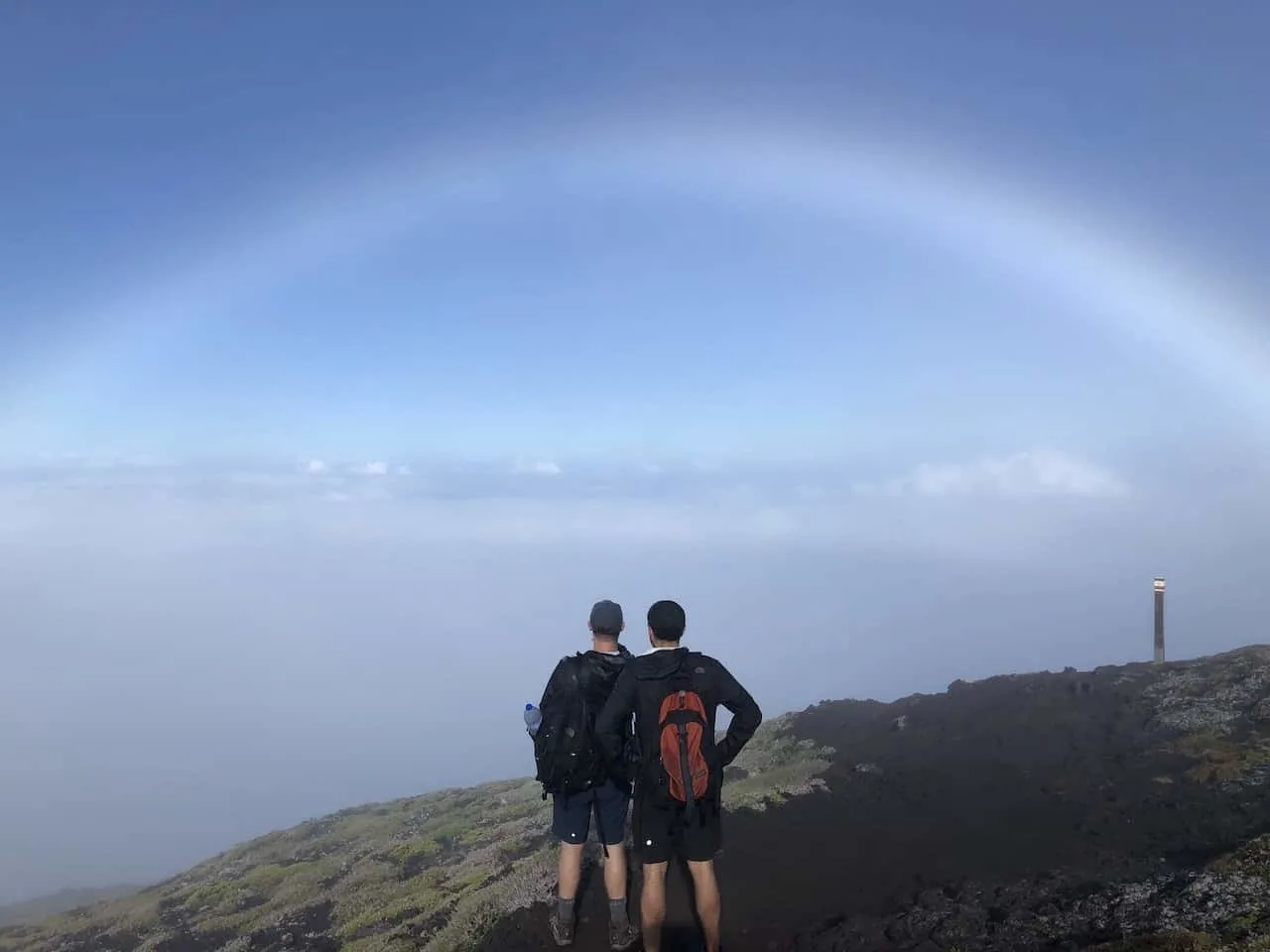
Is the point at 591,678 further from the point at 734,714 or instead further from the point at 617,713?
the point at 734,714

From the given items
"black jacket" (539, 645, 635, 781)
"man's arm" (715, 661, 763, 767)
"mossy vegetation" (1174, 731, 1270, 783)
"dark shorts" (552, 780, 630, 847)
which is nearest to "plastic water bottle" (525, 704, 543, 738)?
"black jacket" (539, 645, 635, 781)

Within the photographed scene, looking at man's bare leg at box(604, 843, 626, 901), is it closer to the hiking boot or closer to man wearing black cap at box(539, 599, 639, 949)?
man wearing black cap at box(539, 599, 639, 949)

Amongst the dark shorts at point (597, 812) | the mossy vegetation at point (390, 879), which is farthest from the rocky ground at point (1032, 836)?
the dark shorts at point (597, 812)

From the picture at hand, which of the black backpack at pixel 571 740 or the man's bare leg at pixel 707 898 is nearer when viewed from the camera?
the man's bare leg at pixel 707 898

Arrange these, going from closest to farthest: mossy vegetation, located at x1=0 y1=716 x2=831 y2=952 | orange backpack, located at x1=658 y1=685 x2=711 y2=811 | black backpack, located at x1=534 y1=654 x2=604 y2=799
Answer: orange backpack, located at x1=658 y1=685 x2=711 y2=811, black backpack, located at x1=534 y1=654 x2=604 y2=799, mossy vegetation, located at x1=0 y1=716 x2=831 y2=952

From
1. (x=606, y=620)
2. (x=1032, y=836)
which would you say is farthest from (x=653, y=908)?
(x=1032, y=836)

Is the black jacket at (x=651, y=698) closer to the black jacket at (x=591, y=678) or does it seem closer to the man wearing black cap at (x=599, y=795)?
the man wearing black cap at (x=599, y=795)
